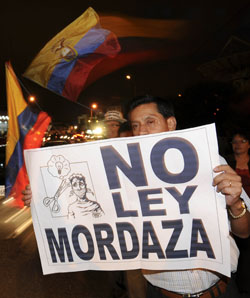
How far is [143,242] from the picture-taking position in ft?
5.87

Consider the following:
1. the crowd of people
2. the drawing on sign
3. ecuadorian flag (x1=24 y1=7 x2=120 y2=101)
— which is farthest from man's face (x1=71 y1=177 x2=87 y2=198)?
ecuadorian flag (x1=24 y1=7 x2=120 y2=101)

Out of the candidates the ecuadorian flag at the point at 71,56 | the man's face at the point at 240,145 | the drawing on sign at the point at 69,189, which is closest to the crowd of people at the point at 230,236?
the drawing on sign at the point at 69,189

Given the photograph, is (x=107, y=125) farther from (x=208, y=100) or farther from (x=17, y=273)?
(x=208, y=100)

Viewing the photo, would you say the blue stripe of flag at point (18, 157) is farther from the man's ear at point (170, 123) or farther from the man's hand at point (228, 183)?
the man's hand at point (228, 183)

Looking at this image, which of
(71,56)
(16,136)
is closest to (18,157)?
(16,136)

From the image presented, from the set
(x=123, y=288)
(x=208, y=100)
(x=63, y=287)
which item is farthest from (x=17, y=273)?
(x=208, y=100)

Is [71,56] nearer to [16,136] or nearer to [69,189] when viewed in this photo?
[16,136]

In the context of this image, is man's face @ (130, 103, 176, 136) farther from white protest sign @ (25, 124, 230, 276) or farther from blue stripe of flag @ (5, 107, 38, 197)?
blue stripe of flag @ (5, 107, 38, 197)

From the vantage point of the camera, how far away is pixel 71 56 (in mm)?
4363

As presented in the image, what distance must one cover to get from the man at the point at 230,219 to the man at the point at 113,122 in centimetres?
303

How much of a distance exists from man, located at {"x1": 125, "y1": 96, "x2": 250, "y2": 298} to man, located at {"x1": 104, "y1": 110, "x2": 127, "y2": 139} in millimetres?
3026

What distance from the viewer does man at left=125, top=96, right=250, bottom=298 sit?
5.22 ft

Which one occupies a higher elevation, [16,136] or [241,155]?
[16,136]

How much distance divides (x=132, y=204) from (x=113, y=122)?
3.68m
